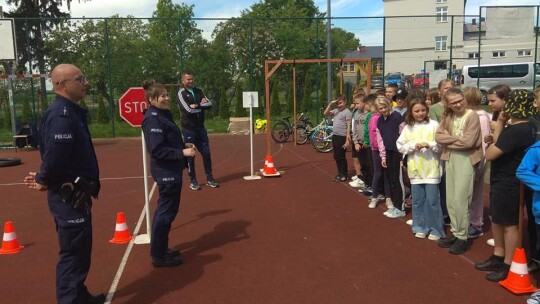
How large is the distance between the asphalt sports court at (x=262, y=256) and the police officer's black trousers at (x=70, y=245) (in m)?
0.55

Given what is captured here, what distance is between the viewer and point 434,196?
5102mm

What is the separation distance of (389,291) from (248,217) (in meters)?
2.74

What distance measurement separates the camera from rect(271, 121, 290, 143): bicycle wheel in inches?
570

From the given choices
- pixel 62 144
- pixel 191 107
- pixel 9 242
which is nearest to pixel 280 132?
pixel 191 107

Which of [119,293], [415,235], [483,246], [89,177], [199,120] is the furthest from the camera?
[199,120]

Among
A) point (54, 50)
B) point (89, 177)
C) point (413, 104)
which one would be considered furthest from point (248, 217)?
point (54, 50)

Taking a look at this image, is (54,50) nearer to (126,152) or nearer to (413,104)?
(126,152)

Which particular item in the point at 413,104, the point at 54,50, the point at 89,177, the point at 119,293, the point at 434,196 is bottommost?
the point at 119,293

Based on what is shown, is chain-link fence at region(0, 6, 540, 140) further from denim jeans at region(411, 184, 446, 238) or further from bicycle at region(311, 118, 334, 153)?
denim jeans at region(411, 184, 446, 238)

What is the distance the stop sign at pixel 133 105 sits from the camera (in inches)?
201

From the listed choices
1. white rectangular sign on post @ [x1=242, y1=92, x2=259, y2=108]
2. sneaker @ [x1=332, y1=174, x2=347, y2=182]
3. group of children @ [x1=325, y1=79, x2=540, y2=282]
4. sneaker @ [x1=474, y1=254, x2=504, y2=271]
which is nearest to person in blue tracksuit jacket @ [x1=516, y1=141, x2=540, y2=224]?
group of children @ [x1=325, y1=79, x2=540, y2=282]

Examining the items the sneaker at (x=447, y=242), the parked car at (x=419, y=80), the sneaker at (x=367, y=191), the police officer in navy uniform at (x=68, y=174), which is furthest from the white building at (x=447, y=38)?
the police officer in navy uniform at (x=68, y=174)

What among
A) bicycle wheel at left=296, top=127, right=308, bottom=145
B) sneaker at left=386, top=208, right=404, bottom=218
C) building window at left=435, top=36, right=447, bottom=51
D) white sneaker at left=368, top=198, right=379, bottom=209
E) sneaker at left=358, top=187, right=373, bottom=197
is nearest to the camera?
sneaker at left=386, top=208, right=404, bottom=218

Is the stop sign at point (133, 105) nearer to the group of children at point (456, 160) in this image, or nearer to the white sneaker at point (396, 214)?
the group of children at point (456, 160)
